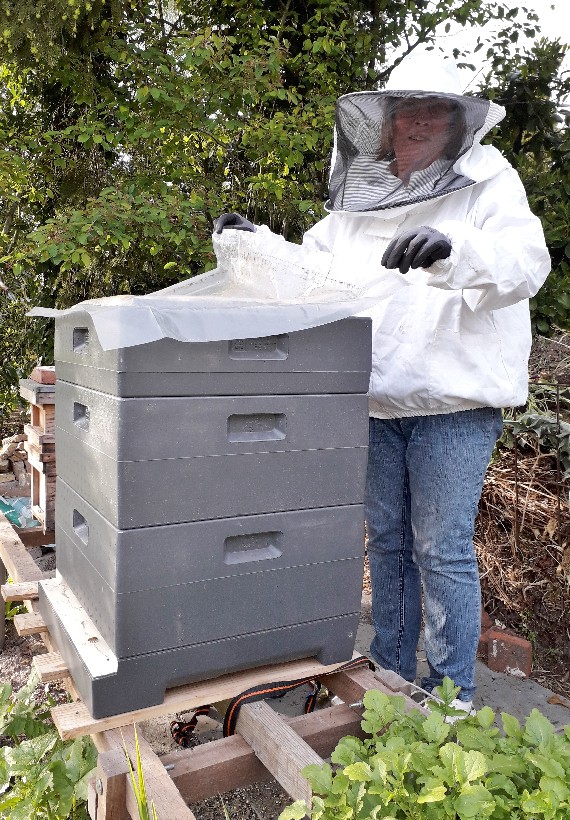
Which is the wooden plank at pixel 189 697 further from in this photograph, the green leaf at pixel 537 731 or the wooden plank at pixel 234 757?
the green leaf at pixel 537 731

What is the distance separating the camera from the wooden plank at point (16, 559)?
1.99 m

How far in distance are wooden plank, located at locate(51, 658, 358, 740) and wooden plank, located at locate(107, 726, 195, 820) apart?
0.12 ft

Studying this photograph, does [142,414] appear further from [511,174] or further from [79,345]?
A: [511,174]

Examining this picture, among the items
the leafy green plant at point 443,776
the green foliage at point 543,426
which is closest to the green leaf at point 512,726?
the leafy green plant at point 443,776

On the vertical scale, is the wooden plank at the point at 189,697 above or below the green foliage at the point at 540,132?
below

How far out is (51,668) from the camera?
4.69 feet

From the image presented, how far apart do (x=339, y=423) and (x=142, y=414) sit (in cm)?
42

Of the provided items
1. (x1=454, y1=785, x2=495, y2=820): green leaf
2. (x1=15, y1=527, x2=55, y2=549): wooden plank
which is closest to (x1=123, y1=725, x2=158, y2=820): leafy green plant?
(x1=454, y1=785, x2=495, y2=820): green leaf

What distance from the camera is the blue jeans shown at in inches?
67.0

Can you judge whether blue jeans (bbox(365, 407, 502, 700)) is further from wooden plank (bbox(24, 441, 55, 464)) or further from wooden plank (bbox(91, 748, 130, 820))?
wooden plank (bbox(24, 441, 55, 464))

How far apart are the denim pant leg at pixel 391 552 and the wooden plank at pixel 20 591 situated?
3.08ft

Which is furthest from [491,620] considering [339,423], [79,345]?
[79,345]

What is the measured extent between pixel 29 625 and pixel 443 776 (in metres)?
1.02

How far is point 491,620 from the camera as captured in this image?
273 cm
